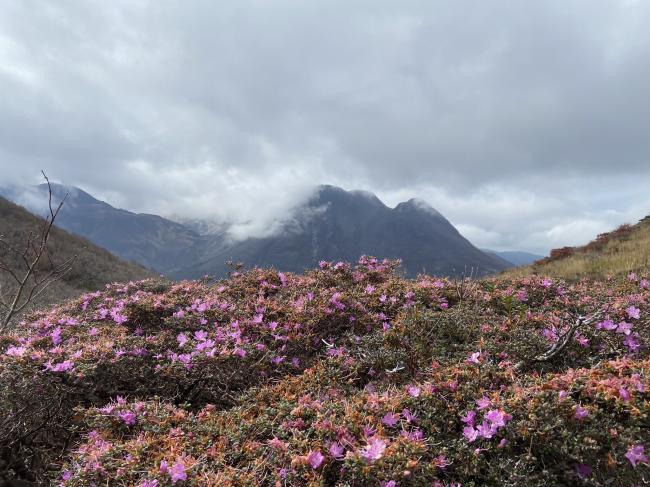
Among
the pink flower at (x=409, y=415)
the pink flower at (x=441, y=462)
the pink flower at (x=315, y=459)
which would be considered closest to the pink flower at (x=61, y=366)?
the pink flower at (x=315, y=459)

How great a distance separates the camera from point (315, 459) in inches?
84.9

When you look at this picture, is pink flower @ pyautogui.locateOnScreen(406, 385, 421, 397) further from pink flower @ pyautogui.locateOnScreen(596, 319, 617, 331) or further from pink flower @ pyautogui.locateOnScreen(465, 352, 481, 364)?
pink flower @ pyautogui.locateOnScreen(596, 319, 617, 331)

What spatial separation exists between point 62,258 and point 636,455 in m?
29.5

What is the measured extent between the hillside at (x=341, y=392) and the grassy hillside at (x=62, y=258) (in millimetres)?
12244

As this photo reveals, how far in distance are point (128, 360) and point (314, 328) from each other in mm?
1885

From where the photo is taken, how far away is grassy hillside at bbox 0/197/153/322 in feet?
60.4

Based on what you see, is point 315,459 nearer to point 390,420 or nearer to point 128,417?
point 390,420

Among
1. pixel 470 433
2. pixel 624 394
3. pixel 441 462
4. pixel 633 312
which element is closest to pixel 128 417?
pixel 441 462

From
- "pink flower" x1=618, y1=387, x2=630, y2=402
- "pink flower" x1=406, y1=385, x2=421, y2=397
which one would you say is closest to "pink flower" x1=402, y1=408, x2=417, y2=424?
"pink flower" x1=406, y1=385, x2=421, y2=397

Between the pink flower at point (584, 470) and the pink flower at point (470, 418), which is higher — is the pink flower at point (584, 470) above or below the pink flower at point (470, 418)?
below

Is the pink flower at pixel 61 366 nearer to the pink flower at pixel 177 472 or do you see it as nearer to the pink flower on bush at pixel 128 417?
the pink flower on bush at pixel 128 417

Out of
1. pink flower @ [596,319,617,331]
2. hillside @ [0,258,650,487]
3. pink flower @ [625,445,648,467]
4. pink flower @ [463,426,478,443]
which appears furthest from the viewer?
pink flower @ [596,319,617,331]

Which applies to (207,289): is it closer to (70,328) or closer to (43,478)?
(70,328)

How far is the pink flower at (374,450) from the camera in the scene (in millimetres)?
2051
